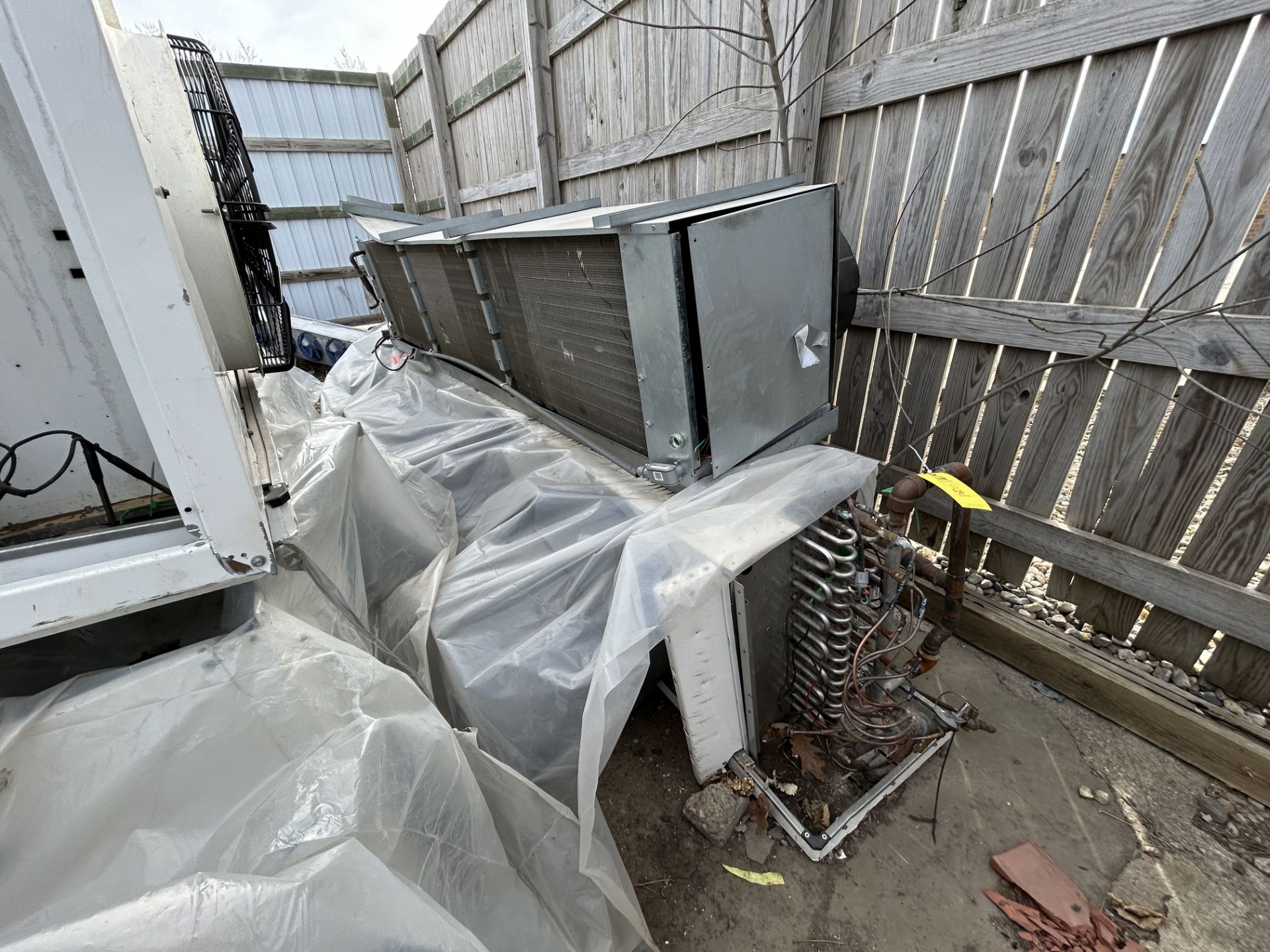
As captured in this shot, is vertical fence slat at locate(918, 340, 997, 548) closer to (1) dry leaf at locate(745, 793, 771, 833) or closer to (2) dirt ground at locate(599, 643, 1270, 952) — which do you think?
(2) dirt ground at locate(599, 643, 1270, 952)

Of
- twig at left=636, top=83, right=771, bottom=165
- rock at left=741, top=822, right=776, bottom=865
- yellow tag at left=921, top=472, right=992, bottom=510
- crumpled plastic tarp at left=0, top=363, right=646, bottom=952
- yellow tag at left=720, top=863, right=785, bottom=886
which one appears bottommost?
yellow tag at left=720, top=863, right=785, bottom=886

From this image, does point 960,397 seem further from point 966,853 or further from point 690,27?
point 690,27

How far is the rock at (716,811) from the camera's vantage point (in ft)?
4.79

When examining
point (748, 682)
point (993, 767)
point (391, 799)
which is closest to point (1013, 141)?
point (748, 682)

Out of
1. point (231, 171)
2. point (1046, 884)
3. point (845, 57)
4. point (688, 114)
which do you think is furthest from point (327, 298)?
point (1046, 884)

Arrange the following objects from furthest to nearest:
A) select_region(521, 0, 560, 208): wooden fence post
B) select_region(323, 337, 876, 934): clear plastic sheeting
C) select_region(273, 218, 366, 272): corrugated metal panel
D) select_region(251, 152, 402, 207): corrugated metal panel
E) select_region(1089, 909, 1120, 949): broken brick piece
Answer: select_region(273, 218, 366, 272): corrugated metal panel → select_region(251, 152, 402, 207): corrugated metal panel → select_region(521, 0, 560, 208): wooden fence post → select_region(1089, 909, 1120, 949): broken brick piece → select_region(323, 337, 876, 934): clear plastic sheeting

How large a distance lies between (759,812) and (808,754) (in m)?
0.25

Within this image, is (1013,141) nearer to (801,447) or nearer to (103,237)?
(801,447)

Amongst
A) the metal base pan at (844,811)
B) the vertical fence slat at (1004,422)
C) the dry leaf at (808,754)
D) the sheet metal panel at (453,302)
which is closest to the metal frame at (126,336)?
the sheet metal panel at (453,302)

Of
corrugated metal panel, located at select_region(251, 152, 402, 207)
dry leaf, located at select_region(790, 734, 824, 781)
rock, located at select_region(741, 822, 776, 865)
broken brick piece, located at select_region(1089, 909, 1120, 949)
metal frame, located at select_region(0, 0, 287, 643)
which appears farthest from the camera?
corrugated metal panel, located at select_region(251, 152, 402, 207)

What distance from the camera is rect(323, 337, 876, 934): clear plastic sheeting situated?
108 cm

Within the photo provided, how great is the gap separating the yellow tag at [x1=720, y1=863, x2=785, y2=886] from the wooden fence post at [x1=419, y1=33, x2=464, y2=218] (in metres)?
5.88

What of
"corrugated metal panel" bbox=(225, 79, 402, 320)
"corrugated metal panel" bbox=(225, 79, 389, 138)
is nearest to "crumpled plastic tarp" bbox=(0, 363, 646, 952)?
"corrugated metal panel" bbox=(225, 79, 402, 320)

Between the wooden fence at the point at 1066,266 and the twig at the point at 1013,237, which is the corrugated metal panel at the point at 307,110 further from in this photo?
the twig at the point at 1013,237
